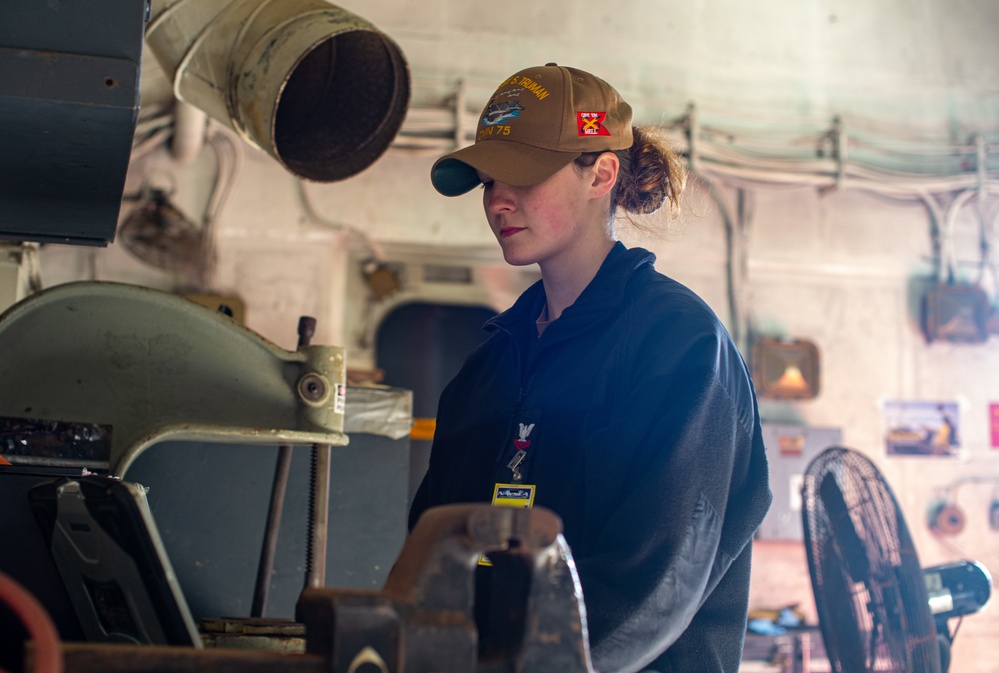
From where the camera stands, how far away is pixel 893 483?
438 centimetres

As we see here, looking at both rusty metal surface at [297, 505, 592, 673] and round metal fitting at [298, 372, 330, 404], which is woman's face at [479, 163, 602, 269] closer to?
round metal fitting at [298, 372, 330, 404]

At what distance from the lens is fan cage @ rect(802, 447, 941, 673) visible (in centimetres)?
226

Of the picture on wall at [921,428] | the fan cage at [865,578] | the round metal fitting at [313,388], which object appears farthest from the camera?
the picture on wall at [921,428]

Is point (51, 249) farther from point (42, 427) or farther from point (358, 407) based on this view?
point (42, 427)

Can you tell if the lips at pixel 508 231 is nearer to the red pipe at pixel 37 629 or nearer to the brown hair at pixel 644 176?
the brown hair at pixel 644 176

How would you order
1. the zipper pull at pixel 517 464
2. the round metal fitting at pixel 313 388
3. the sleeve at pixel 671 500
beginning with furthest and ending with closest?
the round metal fitting at pixel 313 388
the zipper pull at pixel 517 464
the sleeve at pixel 671 500

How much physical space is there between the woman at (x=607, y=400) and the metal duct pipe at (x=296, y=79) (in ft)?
1.47

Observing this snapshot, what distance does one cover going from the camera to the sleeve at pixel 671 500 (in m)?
1.00

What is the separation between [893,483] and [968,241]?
1.12 m

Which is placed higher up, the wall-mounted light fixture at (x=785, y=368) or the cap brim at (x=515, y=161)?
the wall-mounted light fixture at (x=785, y=368)

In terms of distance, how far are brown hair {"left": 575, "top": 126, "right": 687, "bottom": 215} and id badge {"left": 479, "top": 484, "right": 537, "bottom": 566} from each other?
0.45 metres

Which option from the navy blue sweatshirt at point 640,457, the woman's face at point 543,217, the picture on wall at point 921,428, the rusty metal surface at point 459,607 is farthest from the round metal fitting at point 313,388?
the picture on wall at point 921,428

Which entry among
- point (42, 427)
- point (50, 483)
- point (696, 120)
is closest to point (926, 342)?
point (696, 120)

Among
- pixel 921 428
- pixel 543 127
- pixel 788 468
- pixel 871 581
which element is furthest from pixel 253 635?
pixel 921 428
